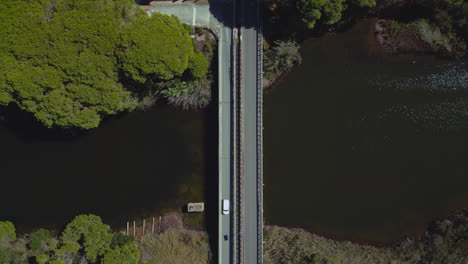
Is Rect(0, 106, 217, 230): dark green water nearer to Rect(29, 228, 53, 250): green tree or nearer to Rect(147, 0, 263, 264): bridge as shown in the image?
Rect(29, 228, 53, 250): green tree

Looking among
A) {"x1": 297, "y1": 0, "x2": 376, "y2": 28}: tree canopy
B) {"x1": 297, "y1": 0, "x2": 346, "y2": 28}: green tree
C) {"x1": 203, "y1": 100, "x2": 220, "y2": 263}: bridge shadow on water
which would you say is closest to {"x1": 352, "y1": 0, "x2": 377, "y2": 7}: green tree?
{"x1": 297, "y1": 0, "x2": 376, "y2": 28}: tree canopy

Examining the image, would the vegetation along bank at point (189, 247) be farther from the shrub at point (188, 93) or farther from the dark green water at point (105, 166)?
the shrub at point (188, 93)

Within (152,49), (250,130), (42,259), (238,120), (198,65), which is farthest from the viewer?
(250,130)

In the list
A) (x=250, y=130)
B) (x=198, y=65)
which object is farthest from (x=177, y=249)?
(x=198, y=65)

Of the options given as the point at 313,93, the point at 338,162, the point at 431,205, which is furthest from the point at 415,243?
the point at 313,93

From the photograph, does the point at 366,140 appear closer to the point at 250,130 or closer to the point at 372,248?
the point at 372,248

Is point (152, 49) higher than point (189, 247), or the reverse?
point (152, 49)
